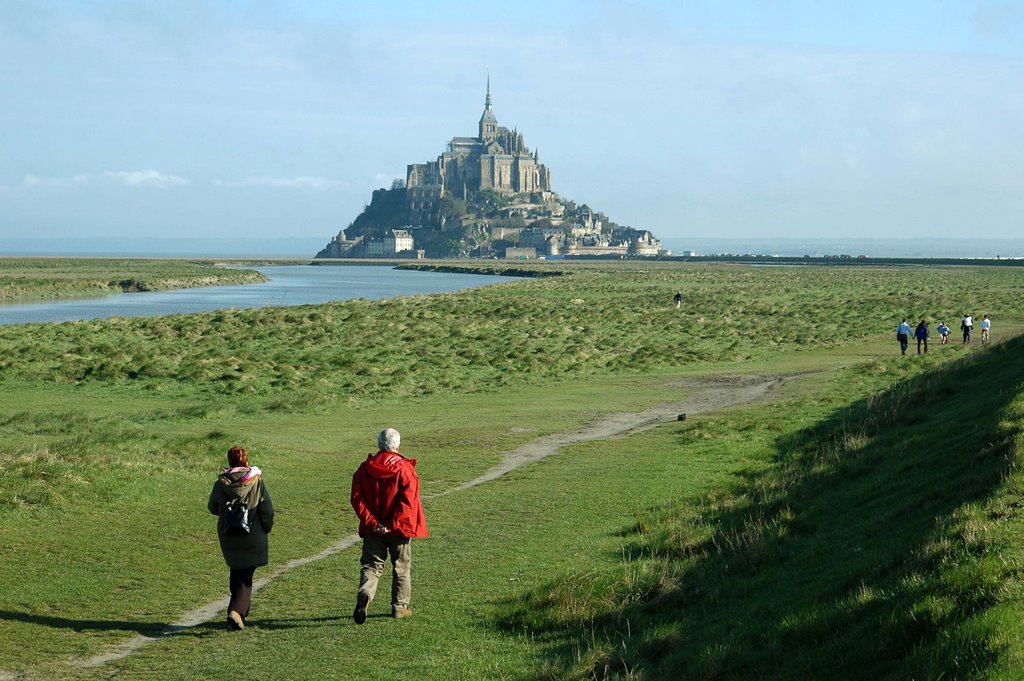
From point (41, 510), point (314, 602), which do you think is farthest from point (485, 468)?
point (314, 602)

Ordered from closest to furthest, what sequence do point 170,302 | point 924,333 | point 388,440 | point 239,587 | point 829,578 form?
point 829,578 → point 388,440 → point 239,587 → point 924,333 → point 170,302

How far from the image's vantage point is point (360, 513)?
9.25m

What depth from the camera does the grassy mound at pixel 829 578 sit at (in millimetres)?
6824

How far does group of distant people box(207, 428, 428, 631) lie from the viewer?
30.1ft

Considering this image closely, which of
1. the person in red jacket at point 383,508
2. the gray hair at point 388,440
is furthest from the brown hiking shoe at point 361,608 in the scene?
the gray hair at point 388,440

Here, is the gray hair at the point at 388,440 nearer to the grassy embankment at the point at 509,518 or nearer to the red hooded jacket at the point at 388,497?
the red hooded jacket at the point at 388,497

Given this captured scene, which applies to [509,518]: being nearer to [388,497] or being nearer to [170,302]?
[388,497]

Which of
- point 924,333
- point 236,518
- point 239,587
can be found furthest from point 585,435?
point 924,333

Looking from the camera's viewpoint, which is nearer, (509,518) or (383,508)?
(383,508)

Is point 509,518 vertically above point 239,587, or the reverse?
point 239,587

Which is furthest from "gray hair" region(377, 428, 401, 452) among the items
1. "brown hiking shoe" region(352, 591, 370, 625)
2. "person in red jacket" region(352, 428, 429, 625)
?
"brown hiking shoe" region(352, 591, 370, 625)

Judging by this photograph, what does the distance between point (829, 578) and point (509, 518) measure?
17.6 ft

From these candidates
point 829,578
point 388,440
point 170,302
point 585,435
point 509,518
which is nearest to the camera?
point 829,578

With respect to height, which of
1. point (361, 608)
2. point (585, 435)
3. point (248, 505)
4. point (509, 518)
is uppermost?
point (248, 505)
